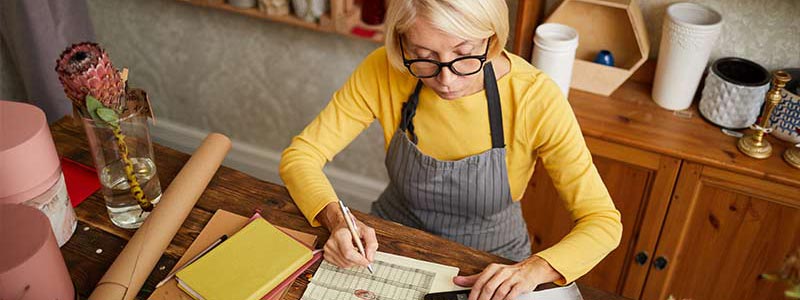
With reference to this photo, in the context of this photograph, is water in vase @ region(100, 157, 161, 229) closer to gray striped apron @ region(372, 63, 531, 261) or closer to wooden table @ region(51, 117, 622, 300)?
wooden table @ region(51, 117, 622, 300)

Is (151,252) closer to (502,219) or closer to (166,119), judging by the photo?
(502,219)

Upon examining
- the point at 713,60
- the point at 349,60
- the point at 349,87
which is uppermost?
the point at 349,87

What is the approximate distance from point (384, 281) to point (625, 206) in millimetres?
1144

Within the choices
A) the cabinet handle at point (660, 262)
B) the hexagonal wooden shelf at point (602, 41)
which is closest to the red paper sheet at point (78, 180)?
the hexagonal wooden shelf at point (602, 41)

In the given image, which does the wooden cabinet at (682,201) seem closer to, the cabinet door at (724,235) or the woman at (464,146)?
the cabinet door at (724,235)

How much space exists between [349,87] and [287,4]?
3.13 ft

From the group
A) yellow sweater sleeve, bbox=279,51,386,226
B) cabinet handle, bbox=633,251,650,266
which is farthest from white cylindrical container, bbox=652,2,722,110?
yellow sweater sleeve, bbox=279,51,386,226

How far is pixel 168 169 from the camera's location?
1.56 m

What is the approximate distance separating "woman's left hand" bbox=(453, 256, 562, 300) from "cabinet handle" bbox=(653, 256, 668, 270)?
1.02 meters

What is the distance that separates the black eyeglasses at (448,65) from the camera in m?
1.41

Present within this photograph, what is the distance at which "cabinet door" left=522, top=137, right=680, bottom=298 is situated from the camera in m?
2.04

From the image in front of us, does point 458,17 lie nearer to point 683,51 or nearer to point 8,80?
point 683,51

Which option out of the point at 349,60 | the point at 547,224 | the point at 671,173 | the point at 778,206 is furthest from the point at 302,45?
the point at 778,206

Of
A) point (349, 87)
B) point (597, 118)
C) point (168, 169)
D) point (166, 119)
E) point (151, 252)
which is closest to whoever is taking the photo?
point (151, 252)
